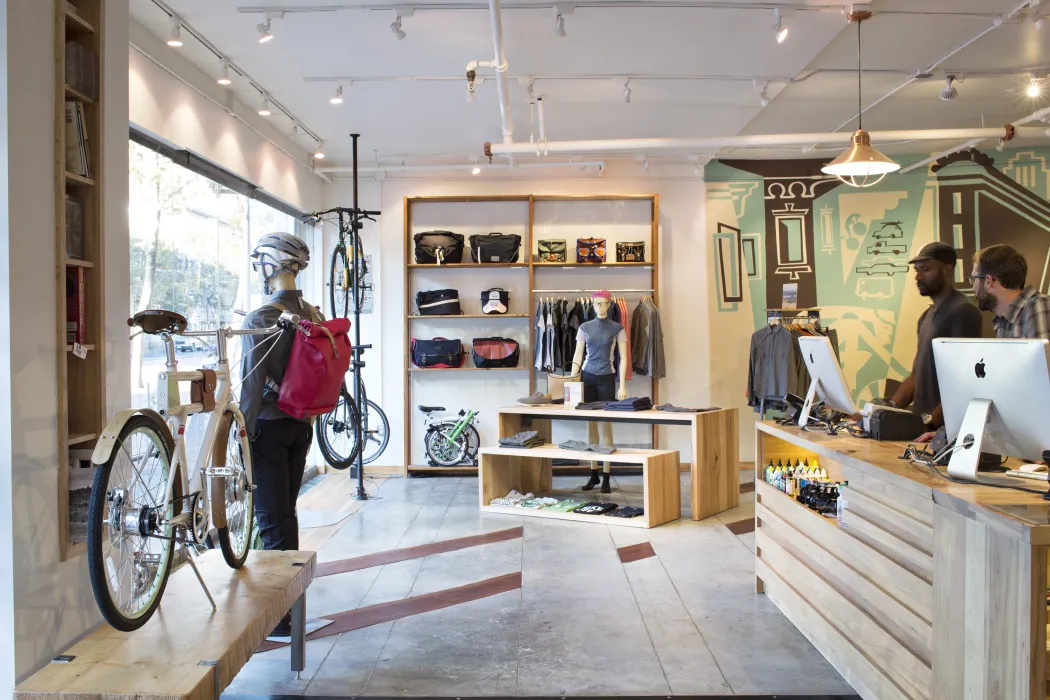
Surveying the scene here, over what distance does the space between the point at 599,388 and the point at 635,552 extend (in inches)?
91.4

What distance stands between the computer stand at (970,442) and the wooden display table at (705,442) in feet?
12.1

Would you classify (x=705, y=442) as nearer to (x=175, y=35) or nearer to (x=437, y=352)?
(x=437, y=352)

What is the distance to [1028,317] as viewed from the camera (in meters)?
3.55

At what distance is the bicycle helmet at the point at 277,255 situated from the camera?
11.5ft

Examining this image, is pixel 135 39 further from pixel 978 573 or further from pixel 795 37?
pixel 978 573

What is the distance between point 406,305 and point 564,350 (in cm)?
168

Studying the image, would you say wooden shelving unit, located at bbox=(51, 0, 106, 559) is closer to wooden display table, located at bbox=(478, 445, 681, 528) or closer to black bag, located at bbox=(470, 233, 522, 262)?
wooden display table, located at bbox=(478, 445, 681, 528)

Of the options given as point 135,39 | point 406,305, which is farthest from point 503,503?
point 135,39

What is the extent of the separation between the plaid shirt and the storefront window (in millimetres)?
4056

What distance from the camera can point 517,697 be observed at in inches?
120

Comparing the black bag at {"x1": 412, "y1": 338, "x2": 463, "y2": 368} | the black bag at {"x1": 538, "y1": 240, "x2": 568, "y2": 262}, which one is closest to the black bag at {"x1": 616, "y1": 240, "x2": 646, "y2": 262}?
the black bag at {"x1": 538, "y1": 240, "x2": 568, "y2": 262}

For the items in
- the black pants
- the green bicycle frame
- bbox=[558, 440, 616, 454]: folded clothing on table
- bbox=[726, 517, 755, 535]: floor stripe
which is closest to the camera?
the black pants

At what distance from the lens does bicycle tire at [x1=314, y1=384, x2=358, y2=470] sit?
6.95 m

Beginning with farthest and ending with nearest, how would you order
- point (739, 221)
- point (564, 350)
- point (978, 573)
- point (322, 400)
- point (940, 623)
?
point (739, 221) → point (564, 350) → point (322, 400) → point (940, 623) → point (978, 573)
